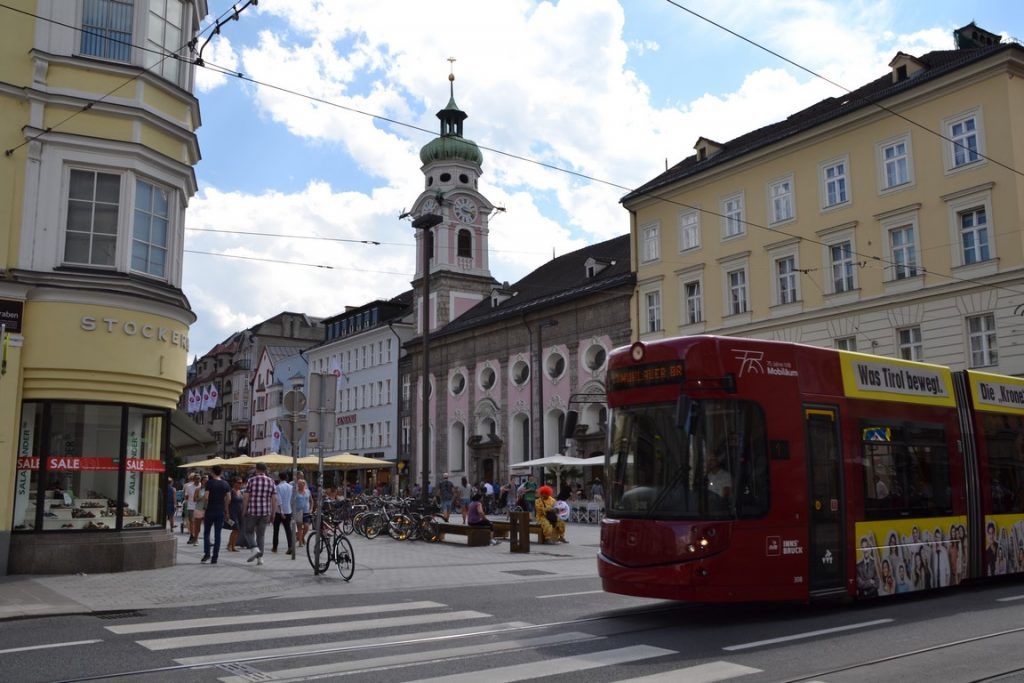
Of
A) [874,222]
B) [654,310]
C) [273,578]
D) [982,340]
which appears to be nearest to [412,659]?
[273,578]

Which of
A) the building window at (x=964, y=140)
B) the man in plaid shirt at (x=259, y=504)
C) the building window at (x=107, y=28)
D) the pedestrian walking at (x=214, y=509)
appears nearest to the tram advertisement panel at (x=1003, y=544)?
the man in plaid shirt at (x=259, y=504)

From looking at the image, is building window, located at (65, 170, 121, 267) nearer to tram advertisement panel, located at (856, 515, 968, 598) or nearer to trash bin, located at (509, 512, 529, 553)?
trash bin, located at (509, 512, 529, 553)

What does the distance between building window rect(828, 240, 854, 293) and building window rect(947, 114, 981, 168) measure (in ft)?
15.9

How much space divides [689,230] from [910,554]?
1201 inches

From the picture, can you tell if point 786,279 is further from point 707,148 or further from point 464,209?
point 464,209

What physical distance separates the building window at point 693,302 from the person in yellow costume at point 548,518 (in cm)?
1761

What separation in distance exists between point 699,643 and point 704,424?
2405mm

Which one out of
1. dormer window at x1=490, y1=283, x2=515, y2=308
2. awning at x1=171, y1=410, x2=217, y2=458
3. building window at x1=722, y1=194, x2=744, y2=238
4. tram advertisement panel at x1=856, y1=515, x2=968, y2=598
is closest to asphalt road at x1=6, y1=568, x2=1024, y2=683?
tram advertisement panel at x1=856, y1=515, x2=968, y2=598

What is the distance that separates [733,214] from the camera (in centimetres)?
3944

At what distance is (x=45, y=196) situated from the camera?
1603cm

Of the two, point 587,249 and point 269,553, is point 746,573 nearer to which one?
point 269,553

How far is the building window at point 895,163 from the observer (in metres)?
32.7

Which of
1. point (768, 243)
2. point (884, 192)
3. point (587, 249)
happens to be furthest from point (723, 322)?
point (587, 249)

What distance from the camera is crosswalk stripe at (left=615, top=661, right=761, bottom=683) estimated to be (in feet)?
24.7
